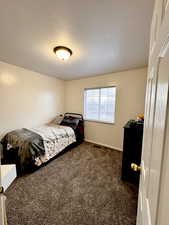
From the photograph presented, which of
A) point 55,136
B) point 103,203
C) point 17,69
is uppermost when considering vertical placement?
point 17,69

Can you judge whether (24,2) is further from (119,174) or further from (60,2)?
(119,174)

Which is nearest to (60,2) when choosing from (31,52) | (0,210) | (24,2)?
(24,2)

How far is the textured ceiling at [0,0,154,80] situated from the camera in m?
1.12

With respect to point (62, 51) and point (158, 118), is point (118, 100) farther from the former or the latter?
point (158, 118)

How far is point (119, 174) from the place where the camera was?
2029 mm

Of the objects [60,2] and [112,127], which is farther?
[112,127]

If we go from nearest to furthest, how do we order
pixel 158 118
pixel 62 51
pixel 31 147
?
pixel 158 118 → pixel 62 51 → pixel 31 147

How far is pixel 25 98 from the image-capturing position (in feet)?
9.95

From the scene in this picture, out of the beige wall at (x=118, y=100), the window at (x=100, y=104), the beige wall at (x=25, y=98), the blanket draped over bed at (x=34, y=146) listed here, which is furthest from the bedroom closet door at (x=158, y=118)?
the beige wall at (x=25, y=98)

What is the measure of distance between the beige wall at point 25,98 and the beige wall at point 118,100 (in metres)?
0.87

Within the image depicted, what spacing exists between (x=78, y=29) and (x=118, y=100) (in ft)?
6.94

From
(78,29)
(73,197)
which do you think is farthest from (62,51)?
(73,197)

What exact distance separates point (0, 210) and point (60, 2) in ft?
5.78

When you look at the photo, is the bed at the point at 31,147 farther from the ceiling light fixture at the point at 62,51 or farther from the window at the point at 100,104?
the ceiling light fixture at the point at 62,51
